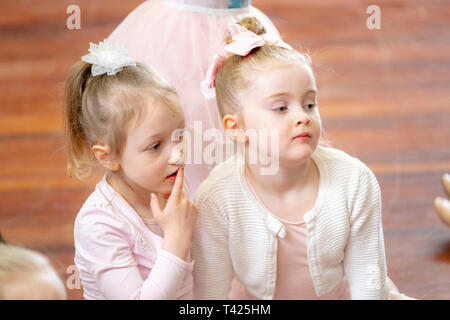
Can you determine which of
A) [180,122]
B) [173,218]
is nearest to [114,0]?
[180,122]

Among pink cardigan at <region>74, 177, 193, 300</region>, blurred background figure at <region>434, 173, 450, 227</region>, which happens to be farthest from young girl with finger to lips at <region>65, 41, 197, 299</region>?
blurred background figure at <region>434, 173, 450, 227</region>

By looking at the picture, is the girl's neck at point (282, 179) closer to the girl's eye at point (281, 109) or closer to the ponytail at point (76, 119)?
the girl's eye at point (281, 109)

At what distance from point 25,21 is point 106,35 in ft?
0.47

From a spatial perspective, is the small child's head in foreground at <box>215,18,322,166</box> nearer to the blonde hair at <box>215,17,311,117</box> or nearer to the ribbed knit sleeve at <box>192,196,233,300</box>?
the blonde hair at <box>215,17,311,117</box>

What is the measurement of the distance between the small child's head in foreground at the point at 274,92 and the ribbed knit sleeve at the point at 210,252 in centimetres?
13

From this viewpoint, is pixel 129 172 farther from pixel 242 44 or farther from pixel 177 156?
pixel 242 44

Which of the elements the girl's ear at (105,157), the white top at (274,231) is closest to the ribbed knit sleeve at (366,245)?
the white top at (274,231)

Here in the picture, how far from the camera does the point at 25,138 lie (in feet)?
3.93

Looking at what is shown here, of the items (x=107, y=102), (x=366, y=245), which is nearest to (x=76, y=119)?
(x=107, y=102)

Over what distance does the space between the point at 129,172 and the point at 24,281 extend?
0.21m

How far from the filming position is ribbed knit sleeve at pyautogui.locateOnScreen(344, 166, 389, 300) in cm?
102

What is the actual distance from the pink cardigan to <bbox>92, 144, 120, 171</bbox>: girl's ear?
0.12 ft

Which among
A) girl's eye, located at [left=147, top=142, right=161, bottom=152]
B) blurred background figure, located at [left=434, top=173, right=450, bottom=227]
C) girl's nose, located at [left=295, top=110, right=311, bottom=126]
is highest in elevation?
girl's nose, located at [left=295, top=110, right=311, bottom=126]

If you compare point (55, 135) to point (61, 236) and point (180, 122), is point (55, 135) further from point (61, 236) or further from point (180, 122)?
point (180, 122)
